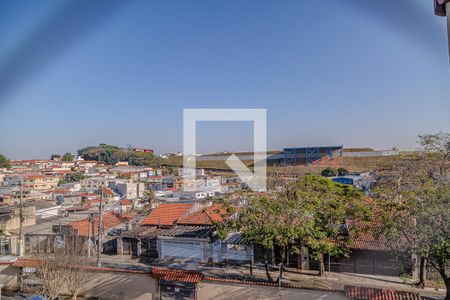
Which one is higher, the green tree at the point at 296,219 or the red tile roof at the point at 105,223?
the green tree at the point at 296,219

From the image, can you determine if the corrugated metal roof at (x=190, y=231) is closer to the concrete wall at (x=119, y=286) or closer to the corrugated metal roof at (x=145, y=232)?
the corrugated metal roof at (x=145, y=232)

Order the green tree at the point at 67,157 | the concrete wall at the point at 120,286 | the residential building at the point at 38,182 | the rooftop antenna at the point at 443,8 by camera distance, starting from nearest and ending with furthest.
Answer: the rooftop antenna at the point at 443,8
the concrete wall at the point at 120,286
the residential building at the point at 38,182
the green tree at the point at 67,157

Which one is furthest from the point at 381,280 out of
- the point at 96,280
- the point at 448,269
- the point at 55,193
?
the point at 55,193

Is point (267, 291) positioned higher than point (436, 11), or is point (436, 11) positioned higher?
point (436, 11)

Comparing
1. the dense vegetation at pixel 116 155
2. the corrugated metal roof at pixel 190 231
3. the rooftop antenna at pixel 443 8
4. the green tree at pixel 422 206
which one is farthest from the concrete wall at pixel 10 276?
the dense vegetation at pixel 116 155

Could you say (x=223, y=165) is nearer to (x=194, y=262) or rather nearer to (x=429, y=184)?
(x=194, y=262)

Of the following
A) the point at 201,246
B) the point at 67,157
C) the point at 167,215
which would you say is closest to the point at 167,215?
the point at 167,215

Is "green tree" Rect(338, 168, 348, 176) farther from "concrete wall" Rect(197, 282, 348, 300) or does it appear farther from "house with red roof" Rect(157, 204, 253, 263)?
"concrete wall" Rect(197, 282, 348, 300)
